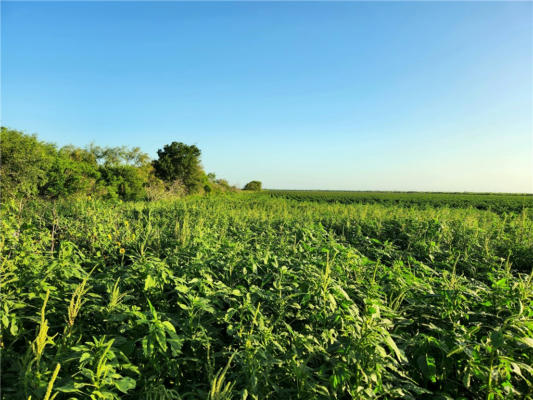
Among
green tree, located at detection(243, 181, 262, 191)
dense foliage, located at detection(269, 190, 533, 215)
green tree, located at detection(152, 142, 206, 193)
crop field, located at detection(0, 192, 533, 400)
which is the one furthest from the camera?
green tree, located at detection(243, 181, 262, 191)

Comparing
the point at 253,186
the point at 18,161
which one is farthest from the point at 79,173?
the point at 253,186

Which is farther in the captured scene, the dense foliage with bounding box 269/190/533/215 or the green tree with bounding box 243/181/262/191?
the green tree with bounding box 243/181/262/191

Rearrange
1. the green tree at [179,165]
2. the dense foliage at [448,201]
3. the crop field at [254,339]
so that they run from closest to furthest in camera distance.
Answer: the crop field at [254,339] < the dense foliage at [448,201] < the green tree at [179,165]

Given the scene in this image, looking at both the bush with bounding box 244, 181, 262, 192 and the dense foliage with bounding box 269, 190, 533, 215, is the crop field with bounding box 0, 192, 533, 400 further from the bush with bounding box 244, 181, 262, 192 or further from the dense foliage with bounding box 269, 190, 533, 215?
the bush with bounding box 244, 181, 262, 192

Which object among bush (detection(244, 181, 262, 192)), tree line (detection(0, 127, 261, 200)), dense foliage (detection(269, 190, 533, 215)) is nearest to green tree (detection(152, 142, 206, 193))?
tree line (detection(0, 127, 261, 200))

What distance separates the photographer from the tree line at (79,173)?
15.8 metres

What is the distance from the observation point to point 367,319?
168cm

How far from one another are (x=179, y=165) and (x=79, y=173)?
51.4 feet

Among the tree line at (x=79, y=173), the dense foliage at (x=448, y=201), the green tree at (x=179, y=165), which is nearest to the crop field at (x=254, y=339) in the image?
the tree line at (x=79, y=173)

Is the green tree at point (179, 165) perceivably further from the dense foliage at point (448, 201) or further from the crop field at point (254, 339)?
the crop field at point (254, 339)

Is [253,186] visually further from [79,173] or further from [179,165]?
[79,173]

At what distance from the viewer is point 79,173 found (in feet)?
70.8

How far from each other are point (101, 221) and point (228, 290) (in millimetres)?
4687

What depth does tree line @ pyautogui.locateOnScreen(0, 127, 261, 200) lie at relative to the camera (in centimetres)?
1583
